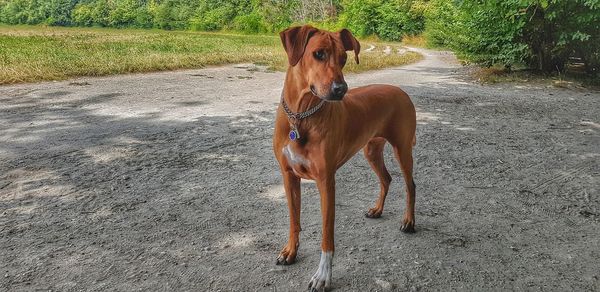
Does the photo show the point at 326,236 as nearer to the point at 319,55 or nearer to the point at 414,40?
the point at 319,55

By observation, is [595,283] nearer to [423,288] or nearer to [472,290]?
[472,290]

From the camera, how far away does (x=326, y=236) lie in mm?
2732

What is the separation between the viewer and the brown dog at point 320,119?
238cm

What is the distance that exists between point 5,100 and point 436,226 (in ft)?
29.9

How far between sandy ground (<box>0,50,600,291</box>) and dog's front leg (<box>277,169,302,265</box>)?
0.08 meters

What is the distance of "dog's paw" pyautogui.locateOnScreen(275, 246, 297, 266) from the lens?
3.00 meters

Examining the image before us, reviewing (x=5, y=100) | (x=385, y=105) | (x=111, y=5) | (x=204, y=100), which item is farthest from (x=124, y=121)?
(x=111, y=5)

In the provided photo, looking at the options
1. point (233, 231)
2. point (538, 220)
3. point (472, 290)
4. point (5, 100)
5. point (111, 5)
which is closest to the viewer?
point (472, 290)

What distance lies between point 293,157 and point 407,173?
4.08ft

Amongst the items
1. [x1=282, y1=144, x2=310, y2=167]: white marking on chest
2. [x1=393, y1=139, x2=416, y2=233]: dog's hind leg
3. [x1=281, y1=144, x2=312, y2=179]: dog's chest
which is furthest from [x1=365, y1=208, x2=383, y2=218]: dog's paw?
[x1=282, y1=144, x2=310, y2=167]: white marking on chest

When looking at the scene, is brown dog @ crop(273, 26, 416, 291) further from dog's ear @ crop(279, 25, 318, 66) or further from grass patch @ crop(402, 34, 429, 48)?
grass patch @ crop(402, 34, 429, 48)

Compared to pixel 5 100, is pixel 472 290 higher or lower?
lower

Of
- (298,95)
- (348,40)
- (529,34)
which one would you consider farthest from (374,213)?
(529,34)

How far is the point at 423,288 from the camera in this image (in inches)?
106
